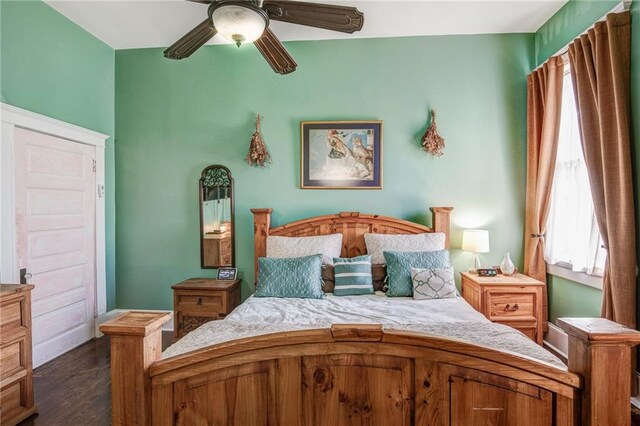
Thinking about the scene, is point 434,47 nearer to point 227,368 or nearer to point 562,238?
point 562,238

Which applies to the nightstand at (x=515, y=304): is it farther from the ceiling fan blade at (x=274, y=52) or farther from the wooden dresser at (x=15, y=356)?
the wooden dresser at (x=15, y=356)

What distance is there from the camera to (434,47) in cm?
341

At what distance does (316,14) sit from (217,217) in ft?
7.56

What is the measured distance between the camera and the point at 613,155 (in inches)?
89.8

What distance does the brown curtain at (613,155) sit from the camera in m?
2.19

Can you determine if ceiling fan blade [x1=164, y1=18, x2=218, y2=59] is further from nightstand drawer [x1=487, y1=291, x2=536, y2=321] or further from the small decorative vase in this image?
the small decorative vase

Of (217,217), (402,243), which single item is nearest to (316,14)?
(402,243)

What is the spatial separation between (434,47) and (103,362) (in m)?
4.35

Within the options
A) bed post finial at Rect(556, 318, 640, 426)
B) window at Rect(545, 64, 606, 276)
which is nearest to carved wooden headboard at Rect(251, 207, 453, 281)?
window at Rect(545, 64, 606, 276)

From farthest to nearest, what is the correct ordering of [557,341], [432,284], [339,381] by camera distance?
[557,341] → [432,284] → [339,381]

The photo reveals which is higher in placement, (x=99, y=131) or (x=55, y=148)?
(x=99, y=131)

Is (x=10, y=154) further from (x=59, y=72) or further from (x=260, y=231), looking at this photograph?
(x=260, y=231)

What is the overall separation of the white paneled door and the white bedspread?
1.87 meters

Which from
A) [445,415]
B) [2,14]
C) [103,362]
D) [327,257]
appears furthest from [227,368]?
[2,14]
